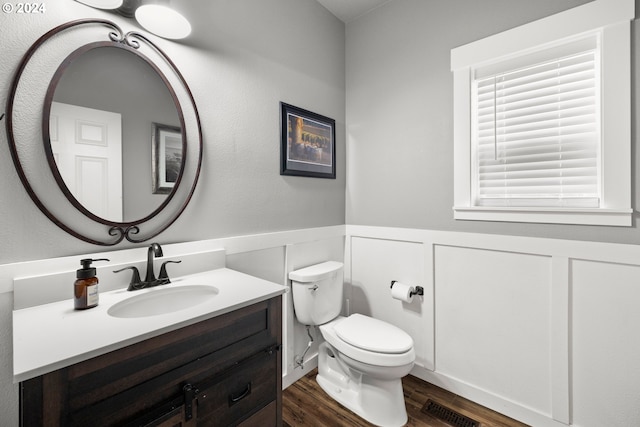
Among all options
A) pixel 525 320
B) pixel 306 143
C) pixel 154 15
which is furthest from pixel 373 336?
pixel 154 15

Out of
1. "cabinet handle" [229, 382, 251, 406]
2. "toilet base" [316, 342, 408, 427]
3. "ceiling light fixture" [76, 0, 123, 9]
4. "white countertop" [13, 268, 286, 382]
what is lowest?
"toilet base" [316, 342, 408, 427]

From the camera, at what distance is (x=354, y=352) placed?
157 cm

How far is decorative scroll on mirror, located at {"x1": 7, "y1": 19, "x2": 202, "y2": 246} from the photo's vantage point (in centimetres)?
100

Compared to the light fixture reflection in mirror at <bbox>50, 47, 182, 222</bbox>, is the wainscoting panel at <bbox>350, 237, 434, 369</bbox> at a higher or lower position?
lower

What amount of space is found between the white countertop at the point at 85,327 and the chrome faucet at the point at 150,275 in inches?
1.2

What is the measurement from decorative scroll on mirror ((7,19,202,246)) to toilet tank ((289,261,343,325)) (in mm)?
849

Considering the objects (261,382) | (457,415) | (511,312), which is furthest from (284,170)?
(457,415)

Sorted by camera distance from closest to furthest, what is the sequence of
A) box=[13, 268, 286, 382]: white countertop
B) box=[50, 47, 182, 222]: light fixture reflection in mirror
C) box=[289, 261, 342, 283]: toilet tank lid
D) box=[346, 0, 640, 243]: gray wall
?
box=[13, 268, 286, 382]: white countertop, box=[50, 47, 182, 222]: light fixture reflection in mirror, box=[346, 0, 640, 243]: gray wall, box=[289, 261, 342, 283]: toilet tank lid

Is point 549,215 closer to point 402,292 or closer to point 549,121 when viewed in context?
point 549,121

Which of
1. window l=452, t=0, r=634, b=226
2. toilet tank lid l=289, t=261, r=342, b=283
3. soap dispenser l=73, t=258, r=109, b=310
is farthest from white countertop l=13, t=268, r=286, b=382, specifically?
window l=452, t=0, r=634, b=226

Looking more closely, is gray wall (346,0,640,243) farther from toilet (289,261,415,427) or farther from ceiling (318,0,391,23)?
toilet (289,261,415,427)

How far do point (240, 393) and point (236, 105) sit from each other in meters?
1.38

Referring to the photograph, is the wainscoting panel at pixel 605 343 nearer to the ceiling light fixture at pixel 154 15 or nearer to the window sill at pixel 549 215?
the window sill at pixel 549 215

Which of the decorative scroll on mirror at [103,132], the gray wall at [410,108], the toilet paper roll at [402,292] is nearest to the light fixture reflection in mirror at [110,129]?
the decorative scroll on mirror at [103,132]
